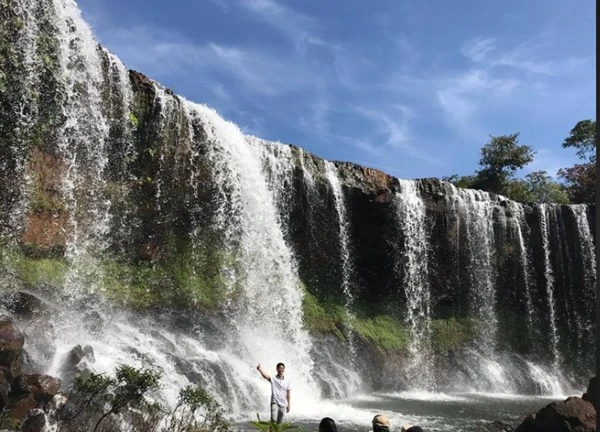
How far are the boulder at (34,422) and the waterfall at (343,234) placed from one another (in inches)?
625

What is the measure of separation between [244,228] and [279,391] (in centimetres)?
1292

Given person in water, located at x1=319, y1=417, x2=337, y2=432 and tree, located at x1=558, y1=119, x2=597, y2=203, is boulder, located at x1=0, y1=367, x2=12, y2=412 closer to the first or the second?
person in water, located at x1=319, y1=417, x2=337, y2=432

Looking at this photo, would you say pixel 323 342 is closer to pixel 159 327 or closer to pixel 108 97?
pixel 159 327

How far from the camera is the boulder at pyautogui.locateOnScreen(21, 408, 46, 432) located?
29.8ft

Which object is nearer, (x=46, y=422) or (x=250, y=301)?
(x=46, y=422)

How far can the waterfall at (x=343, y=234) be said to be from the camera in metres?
24.7

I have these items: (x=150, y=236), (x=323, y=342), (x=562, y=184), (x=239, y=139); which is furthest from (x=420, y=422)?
(x=562, y=184)

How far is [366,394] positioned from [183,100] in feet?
41.3

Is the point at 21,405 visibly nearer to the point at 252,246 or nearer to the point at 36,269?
the point at 36,269

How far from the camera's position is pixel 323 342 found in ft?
72.9

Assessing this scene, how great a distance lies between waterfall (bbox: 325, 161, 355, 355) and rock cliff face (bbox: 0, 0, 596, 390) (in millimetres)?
70

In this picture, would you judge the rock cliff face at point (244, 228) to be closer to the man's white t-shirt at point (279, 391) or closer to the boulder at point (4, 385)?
the boulder at point (4, 385)

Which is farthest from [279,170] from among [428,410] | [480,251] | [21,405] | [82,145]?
[21,405]

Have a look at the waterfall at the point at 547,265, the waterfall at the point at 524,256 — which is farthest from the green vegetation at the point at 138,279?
the waterfall at the point at 547,265
